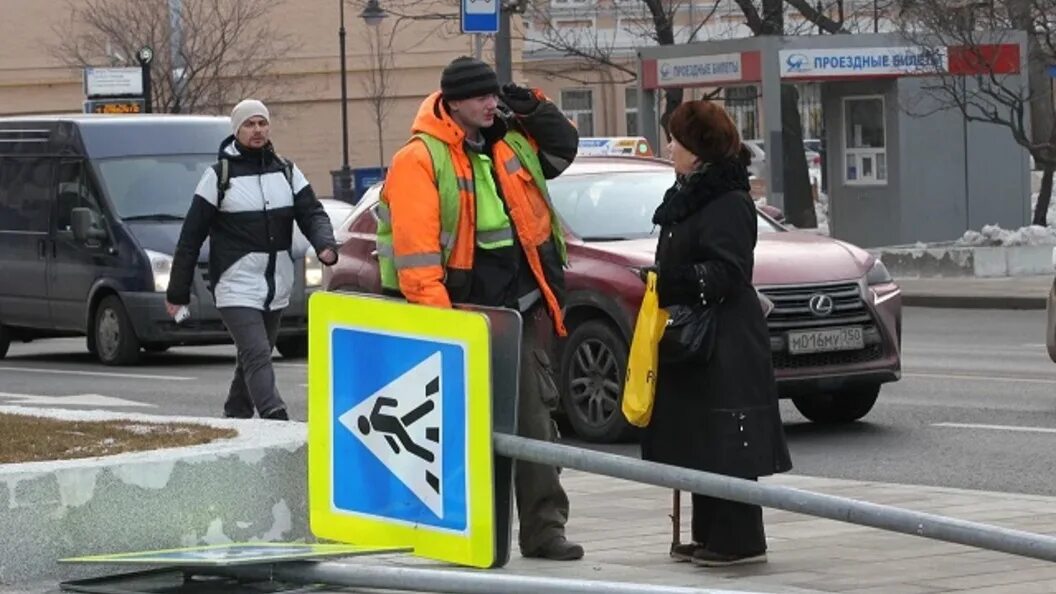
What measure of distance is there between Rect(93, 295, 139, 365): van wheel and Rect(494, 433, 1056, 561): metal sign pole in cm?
1371

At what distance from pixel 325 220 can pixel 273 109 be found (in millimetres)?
55922

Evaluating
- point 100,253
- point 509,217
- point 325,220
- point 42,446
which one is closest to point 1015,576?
point 509,217

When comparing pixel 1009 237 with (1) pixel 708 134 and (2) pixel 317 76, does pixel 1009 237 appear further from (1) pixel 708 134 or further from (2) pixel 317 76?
(2) pixel 317 76

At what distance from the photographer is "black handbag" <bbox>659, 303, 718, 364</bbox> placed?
8.38 m

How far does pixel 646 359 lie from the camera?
841cm

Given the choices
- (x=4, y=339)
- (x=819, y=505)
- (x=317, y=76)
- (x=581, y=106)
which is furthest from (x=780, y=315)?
(x=581, y=106)

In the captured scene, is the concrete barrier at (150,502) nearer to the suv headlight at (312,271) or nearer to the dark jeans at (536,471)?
the dark jeans at (536,471)

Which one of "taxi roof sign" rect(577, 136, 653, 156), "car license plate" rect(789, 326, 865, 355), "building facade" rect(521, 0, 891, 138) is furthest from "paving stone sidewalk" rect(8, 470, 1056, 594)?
"building facade" rect(521, 0, 891, 138)

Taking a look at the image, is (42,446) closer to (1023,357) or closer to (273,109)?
(1023,357)

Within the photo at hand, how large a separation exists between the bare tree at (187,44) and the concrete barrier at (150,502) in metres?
35.0

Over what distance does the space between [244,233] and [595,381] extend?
2516 millimetres

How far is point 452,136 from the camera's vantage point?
835cm

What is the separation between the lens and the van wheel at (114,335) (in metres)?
19.9

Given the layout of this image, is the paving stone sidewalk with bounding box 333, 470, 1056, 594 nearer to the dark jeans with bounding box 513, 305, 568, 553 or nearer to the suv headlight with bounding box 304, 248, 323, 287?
the dark jeans with bounding box 513, 305, 568, 553
